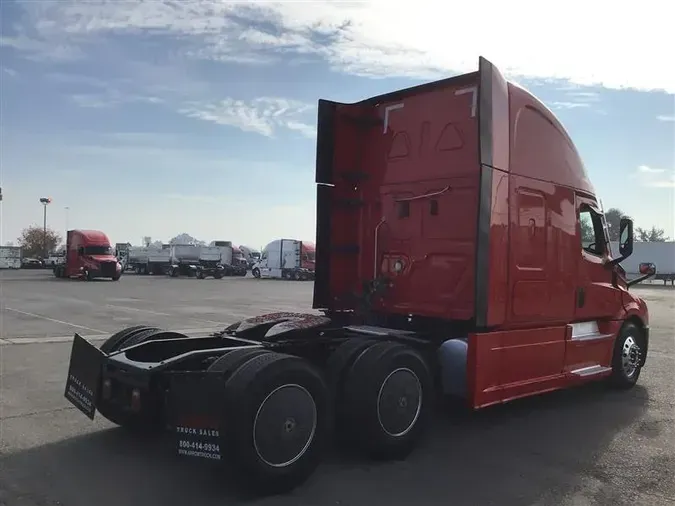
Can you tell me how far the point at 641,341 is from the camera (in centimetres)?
860

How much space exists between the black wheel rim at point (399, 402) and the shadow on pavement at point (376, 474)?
0.30 metres

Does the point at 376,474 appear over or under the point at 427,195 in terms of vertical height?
under

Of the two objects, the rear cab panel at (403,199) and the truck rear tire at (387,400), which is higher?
the rear cab panel at (403,199)

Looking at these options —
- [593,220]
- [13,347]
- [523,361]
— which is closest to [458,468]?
[523,361]

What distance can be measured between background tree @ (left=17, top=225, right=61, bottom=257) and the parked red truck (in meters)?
55.2

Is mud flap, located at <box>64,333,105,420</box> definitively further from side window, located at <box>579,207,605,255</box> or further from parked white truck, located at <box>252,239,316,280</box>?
parked white truck, located at <box>252,239,316,280</box>

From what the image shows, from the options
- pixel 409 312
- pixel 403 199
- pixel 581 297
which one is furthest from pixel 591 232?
pixel 409 312

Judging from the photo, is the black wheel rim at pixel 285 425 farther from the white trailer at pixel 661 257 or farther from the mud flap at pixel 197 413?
the white trailer at pixel 661 257

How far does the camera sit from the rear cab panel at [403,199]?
6.43 m

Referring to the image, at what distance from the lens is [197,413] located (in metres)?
4.31

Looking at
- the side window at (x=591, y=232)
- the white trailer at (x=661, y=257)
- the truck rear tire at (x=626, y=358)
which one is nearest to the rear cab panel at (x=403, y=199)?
the side window at (x=591, y=232)

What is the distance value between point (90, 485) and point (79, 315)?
44.8 feet

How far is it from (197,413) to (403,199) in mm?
3640

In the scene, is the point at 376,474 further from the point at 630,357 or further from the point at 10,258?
the point at 10,258
